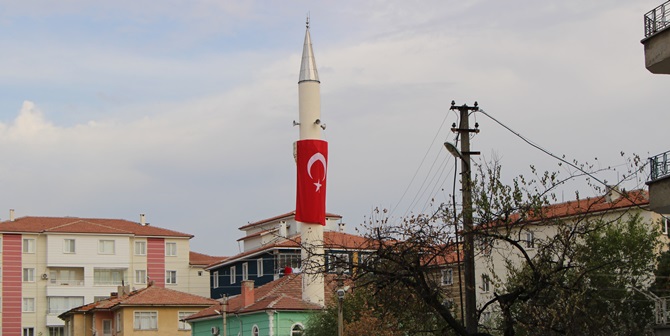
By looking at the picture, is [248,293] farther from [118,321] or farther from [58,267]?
[58,267]

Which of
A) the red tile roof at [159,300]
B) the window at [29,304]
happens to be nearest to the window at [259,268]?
the red tile roof at [159,300]

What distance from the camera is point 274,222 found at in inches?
4579

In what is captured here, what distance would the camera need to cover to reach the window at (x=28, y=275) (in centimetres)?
11819

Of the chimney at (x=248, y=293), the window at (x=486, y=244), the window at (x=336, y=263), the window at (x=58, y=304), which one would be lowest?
the window at (x=336, y=263)

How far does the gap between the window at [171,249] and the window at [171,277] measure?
1904 mm

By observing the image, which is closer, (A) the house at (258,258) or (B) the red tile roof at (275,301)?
(B) the red tile roof at (275,301)

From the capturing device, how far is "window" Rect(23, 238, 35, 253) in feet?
390

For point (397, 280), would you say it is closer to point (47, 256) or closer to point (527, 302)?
point (527, 302)

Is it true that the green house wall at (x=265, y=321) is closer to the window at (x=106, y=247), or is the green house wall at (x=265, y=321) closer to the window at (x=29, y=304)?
the window at (x=106, y=247)

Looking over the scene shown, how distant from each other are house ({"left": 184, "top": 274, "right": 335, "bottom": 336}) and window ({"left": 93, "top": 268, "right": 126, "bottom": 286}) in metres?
41.3

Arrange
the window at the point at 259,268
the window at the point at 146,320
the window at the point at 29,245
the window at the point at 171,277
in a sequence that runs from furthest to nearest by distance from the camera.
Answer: the window at the point at 171,277, the window at the point at 29,245, the window at the point at 259,268, the window at the point at 146,320

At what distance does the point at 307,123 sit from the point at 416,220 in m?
56.7

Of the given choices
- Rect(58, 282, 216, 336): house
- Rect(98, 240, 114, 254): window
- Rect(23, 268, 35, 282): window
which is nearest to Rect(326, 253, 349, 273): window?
Rect(58, 282, 216, 336): house

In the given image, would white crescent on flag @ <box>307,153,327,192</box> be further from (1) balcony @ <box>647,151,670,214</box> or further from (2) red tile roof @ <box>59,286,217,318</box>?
(1) balcony @ <box>647,151,670,214</box>
